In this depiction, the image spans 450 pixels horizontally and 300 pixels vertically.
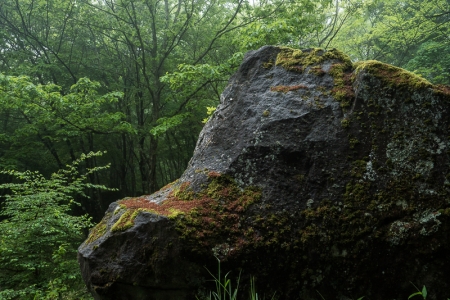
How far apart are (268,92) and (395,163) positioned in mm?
1458

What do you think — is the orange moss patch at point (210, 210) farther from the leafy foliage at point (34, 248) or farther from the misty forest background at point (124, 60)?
the misty forest background at point (124, 60)

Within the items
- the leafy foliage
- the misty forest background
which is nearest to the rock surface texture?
the leafy foliage

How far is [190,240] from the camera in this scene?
8.26 ft

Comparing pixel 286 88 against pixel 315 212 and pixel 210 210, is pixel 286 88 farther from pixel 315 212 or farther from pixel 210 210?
pixel 210 210

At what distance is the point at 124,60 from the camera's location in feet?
40.9

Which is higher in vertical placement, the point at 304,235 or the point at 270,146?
the point at 270,146

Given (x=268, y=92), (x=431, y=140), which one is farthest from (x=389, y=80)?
(x=268, y=92)

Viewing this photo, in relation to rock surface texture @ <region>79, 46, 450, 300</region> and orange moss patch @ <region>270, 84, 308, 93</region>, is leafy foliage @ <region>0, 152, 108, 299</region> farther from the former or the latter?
orange moss patch @ <region>270, 84, 308, 93</region>

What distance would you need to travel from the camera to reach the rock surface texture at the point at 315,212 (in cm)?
250

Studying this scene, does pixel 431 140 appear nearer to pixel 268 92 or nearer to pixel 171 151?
pixel 268 92

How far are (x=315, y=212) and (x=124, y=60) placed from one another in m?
11.5

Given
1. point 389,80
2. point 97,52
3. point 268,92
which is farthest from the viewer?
point 97,52

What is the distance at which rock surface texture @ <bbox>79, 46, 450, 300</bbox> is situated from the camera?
2498 millimetres

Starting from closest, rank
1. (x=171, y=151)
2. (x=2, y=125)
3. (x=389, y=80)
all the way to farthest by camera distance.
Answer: (x=389, y=80)
(x=2, y=125)
(x=171, y=151)
